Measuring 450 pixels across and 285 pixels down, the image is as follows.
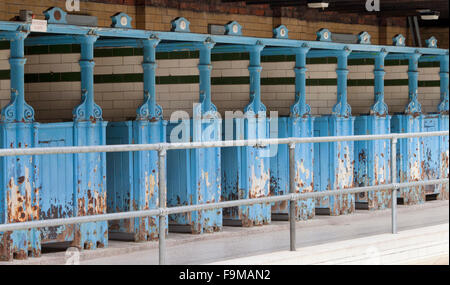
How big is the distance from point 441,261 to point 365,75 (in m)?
5.68

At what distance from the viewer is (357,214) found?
11266mm

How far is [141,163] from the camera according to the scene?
29.9 ft

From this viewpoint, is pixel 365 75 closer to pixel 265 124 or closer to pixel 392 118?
pixel 392 118

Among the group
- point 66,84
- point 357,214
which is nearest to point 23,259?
point 66,84

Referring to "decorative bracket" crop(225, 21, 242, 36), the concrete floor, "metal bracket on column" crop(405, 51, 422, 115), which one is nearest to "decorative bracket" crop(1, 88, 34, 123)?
the concrete floor

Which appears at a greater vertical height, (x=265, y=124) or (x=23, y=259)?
(x=265, y=124)

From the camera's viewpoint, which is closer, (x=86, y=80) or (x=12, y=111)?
(x=12, y=111)

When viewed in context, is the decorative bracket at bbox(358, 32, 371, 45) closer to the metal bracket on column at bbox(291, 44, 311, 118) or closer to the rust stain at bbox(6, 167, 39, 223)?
the metal bracket on column at bbox(291, 44, 311, 118)

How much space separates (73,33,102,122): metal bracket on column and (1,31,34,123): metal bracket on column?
Result: 629 millimetres

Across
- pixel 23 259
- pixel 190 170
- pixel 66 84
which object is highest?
pixel 66 84

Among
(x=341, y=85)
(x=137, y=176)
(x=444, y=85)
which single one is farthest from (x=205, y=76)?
(x=444, y=85)

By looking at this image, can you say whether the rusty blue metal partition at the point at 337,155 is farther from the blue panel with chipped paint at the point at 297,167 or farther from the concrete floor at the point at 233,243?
the concrete floor at the point at 233,243

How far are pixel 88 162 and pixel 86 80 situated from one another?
0.69m

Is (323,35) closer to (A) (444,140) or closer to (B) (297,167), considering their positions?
(B) (297,167)
